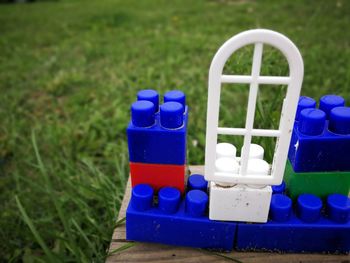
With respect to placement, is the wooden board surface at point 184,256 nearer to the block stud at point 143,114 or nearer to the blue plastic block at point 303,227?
the blue plastic block at point 303,227

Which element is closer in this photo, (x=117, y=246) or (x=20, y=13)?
(x=117, y=246)

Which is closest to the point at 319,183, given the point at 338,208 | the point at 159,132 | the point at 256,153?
the point at 338,208

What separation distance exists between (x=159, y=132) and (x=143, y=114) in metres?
0.05

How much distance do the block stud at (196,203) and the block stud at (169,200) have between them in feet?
0.09

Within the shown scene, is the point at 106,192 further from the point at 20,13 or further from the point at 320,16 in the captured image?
the point at 20,13

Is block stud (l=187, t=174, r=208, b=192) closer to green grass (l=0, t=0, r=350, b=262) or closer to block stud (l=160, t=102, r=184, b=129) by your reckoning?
block stud (l=160, t=102, r=184, b=129)

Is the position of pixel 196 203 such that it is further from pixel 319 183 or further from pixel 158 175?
pixel 319 183

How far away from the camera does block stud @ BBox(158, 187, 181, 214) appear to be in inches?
30.8

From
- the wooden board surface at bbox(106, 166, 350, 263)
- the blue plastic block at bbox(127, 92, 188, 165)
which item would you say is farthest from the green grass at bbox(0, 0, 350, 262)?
the blue plastic block at bbox(127, 92, 188, 165)

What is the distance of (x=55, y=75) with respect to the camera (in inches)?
92.0

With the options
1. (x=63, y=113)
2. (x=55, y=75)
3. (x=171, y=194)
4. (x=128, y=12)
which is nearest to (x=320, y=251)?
(x=171, y=194)

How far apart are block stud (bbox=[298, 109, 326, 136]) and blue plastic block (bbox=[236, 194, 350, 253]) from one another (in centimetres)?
16

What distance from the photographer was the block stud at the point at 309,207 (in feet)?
2.46

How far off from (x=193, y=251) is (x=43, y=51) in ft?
7.98
